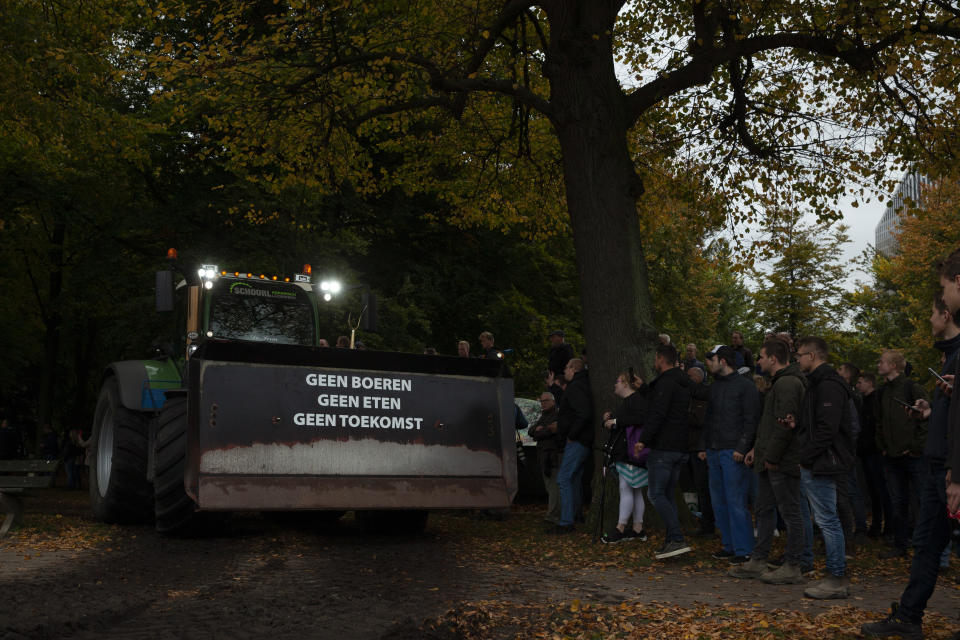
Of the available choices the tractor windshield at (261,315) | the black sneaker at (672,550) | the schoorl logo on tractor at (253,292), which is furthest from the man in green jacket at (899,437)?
the schoorl logo on tractor at (253,292)

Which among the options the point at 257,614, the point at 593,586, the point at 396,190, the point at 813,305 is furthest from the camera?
the point at 813,305

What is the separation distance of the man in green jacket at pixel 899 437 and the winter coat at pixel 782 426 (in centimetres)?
212

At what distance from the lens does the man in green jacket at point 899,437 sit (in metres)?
9.38

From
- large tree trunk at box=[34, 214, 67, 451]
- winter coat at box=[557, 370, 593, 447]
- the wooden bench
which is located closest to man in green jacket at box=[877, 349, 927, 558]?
winter coat at box=[557, 370, 593, 447]

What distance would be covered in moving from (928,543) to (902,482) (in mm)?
4295

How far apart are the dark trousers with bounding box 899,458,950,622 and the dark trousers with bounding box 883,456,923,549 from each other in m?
3.78

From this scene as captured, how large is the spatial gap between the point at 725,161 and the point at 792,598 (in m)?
9.71

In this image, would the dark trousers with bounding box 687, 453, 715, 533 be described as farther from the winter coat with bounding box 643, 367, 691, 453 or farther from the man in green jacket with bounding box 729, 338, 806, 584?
the man in green jacket with bounding box 729, 338, 806, 584

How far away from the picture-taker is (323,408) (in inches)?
370

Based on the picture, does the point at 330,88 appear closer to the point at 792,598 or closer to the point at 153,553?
the point at 153,553

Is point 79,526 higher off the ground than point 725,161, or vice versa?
point 725,161

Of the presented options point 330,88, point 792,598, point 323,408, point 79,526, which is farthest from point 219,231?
point 792,598

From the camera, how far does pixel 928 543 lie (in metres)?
5.69

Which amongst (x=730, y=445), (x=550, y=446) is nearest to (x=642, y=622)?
(x=730, y=445)
